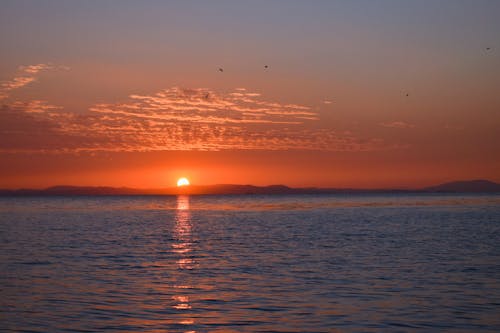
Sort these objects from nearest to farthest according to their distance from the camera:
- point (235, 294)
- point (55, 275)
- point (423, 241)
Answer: point (235, 294), point (55, 275), point (423, 241)

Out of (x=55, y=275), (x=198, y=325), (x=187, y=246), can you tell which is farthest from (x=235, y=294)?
(x=187, y=246)

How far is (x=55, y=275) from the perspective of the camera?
99.8 ft

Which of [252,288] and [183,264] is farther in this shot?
[183,264]

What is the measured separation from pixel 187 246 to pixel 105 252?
764 centimetres

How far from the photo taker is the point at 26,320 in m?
20.4

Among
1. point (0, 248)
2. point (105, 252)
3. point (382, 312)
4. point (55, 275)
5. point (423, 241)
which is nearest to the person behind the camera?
point (382, 312)

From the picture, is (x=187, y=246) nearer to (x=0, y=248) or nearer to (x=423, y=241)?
(x=0, y=248)

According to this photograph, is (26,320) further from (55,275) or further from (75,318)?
(55,275)

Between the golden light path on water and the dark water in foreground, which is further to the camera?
the golden light path on water

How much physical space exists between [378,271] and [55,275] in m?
16.6

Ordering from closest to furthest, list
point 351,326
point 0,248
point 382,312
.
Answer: point 351,326
point 382,312
point 0,248

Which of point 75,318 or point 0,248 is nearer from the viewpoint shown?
point 75,318

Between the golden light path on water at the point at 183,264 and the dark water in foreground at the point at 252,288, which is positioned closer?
the dark water in foreground at the point at 252,288

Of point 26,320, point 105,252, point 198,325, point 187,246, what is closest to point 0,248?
point 105,252
